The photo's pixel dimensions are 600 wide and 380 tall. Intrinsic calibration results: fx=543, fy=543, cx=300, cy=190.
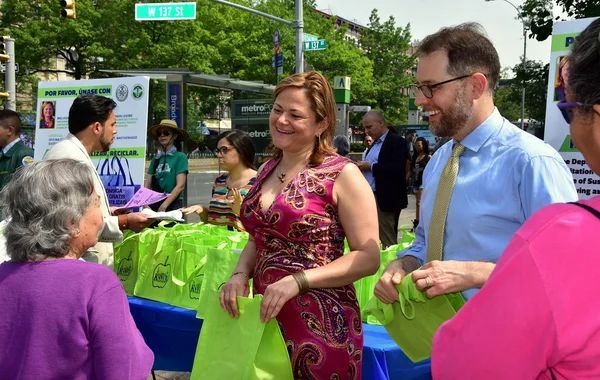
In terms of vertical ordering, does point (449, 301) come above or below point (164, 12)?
below

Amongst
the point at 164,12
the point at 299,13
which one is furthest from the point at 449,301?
the point at 299,13

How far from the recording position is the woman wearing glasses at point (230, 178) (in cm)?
450

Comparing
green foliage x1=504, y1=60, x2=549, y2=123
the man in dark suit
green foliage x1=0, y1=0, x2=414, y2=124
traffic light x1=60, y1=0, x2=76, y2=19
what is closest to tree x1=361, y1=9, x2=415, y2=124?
green foliage x1=0, y1=0, x2=414, y2=124

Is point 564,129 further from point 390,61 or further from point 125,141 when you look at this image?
point 390,61

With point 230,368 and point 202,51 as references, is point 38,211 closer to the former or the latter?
point 230,368

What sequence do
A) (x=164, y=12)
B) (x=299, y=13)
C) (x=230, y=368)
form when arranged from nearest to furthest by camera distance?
(x=230, y=368) < (x=164, y=12) < (x=299, y=13)

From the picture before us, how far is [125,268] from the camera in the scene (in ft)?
12.0

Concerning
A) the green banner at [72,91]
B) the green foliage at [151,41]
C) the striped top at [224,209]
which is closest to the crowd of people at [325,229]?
the striped top at [224,209]

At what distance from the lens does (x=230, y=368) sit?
196cm

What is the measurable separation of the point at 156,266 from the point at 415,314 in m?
2.08

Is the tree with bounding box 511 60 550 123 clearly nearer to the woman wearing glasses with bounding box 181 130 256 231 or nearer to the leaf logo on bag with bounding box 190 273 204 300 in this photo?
the woman wearing glasses with bounding box 181 130 256 231

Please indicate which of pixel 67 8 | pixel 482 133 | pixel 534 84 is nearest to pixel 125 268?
pixel 482 133

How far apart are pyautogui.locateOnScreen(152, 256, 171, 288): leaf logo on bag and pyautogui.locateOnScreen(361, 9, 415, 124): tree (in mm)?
42928

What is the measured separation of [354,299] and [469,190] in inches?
23.9
